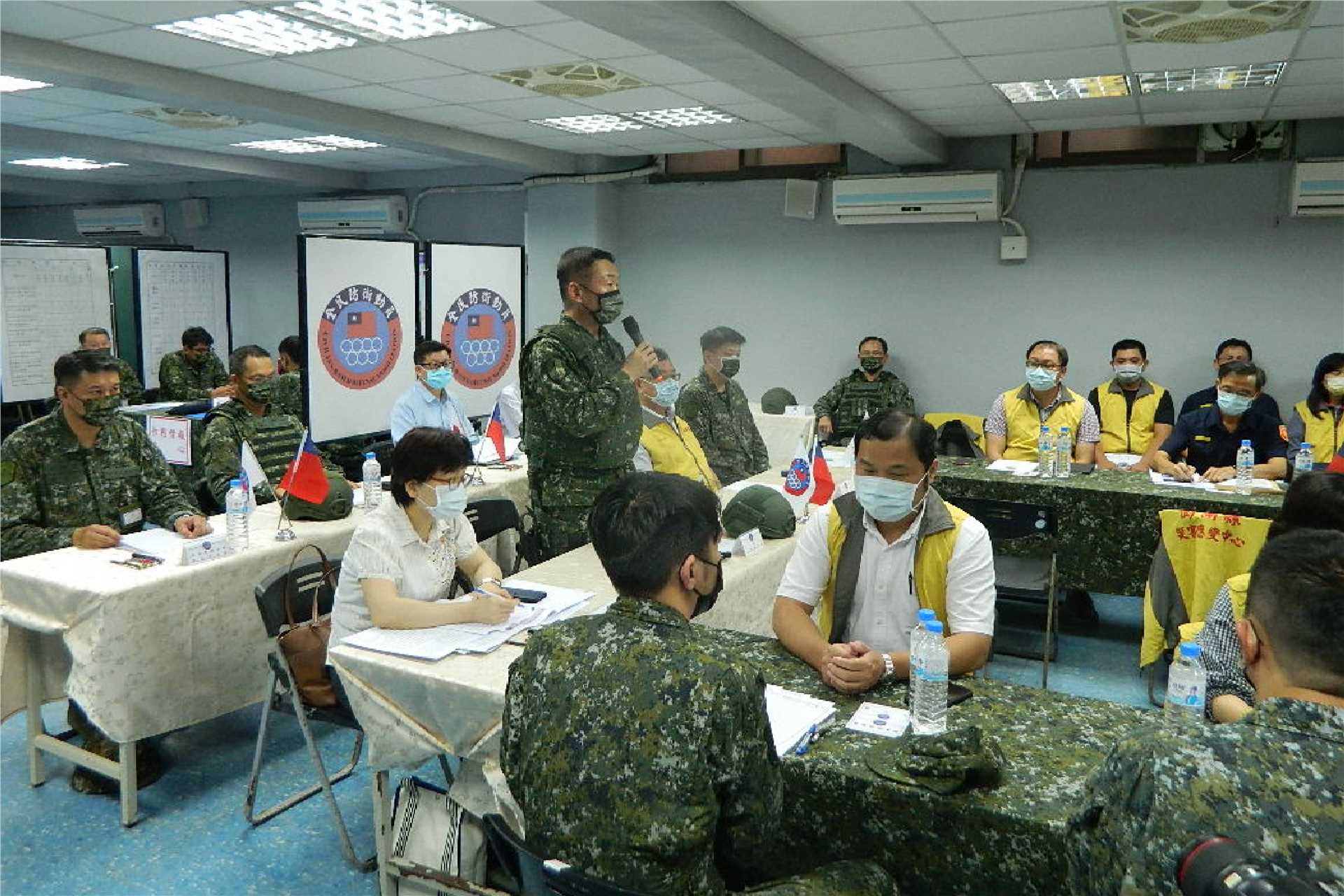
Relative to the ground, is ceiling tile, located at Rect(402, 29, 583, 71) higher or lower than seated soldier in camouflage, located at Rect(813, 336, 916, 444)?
higher

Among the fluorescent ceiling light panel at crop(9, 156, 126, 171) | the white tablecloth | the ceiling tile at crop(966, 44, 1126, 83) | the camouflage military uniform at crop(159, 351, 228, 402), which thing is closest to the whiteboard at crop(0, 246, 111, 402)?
the camouflage military uniform at crop(159, 351, 228, 402)

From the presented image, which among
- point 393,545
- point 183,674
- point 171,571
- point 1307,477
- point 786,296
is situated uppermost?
point 786,296

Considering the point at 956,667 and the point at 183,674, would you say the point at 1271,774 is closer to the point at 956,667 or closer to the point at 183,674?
the point at 956,667

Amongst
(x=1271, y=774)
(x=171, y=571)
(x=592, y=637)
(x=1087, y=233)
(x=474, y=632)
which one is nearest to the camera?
(x=1271, y=774)

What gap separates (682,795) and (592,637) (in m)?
0.27

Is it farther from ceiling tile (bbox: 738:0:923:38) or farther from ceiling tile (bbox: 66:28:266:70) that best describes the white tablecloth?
ceiling tile (bbox: 738:0:923:38)

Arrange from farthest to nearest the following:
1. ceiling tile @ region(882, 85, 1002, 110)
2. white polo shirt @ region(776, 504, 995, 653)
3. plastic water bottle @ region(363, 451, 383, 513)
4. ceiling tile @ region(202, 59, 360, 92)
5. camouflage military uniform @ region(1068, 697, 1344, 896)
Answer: ceiling tile @ region(882, 85, 1002, 110)
ceiling tile @ region(202, 59, 360, 92)
plastic water bottle @ region(363, 451, 383, 513)
white polo shirt @ region(776, 504, 995, 653)
camouflage military uniform @ region(1068, 697, 1344, 896)

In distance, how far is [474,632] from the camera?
238 cm

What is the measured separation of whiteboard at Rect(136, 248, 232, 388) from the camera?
891cm

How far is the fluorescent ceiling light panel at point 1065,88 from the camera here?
16.5 feet

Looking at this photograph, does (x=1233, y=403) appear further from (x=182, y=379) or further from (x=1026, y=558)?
(x=182, y=379)

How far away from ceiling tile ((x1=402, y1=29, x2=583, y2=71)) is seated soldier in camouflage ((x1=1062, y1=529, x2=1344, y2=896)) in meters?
3.91

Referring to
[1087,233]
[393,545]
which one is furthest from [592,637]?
[1087,233]

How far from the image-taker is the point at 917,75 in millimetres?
4934
